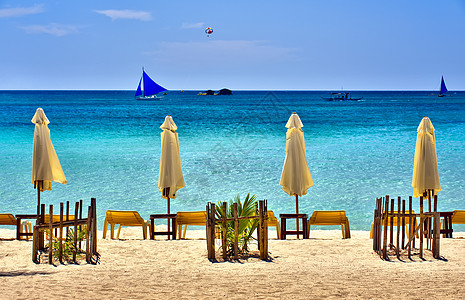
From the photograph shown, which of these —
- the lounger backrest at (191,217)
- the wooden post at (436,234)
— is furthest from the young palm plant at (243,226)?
the wooden post at (436,234)

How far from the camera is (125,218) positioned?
8844 mm

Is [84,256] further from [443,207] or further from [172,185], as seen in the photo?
[443,207]

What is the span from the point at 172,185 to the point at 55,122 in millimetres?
42266

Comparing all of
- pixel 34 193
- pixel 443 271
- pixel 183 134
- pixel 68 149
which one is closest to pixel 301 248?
pixel 443 271

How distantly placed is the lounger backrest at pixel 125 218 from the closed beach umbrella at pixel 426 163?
4.78 m

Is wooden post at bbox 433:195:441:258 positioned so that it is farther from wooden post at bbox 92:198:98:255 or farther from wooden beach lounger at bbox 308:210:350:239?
wooden post at bbox 92:198:98:255

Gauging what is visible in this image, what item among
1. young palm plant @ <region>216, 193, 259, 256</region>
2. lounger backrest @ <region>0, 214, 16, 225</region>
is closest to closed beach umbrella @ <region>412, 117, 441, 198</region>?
young palm plant @ <region>216, 193, 259, 256</region>

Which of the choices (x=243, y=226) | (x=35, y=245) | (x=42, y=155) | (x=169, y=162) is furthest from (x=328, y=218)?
(x=42, y=155)

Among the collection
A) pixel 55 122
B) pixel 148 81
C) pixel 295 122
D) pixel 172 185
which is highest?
pixel 148 81

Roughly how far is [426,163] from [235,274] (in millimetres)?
4087

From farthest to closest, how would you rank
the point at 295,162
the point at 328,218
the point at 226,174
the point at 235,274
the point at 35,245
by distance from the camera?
the point at 226,174 < the point at 295,162 < the point at 328,218 < the point at 35,245 < the point at 235,274

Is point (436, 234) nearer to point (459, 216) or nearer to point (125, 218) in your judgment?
point (459, 216)

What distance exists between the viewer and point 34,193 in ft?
46.6

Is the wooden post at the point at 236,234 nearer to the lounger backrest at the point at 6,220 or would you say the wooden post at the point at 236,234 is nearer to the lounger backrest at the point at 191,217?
the lounger backrest at the point at 191,217
